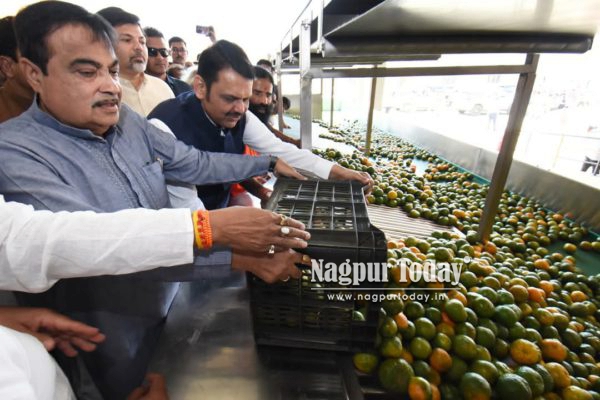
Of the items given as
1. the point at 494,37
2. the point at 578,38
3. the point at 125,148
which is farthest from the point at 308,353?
the point at 578,38

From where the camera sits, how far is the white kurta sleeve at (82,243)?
82 centimetres

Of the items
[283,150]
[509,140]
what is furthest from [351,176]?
[509,140]

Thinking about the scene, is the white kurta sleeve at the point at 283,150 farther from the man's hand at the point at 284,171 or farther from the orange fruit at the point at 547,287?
the orange fruit at the point at 547,287

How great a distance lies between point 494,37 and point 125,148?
195cm

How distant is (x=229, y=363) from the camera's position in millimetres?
1362

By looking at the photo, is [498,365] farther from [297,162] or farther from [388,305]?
[297,162]

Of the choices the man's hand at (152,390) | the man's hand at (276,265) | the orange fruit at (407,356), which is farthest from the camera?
the orange fruit at (407,356)

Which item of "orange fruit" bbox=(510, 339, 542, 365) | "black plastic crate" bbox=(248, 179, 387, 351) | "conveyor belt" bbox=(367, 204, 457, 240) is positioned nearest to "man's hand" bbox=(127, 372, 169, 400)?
"black plastic crate" bbox=(248, 179, 387, 351)

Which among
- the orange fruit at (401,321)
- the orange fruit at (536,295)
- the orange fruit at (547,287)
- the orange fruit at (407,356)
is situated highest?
the orange fruit at (401,321)

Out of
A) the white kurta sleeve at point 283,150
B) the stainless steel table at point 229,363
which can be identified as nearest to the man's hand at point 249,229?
the stainless steel table at point 229,363

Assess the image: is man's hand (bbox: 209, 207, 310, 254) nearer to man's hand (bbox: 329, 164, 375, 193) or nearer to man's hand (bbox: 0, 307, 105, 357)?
man's hand (bbox: 0, 307, 105, 357)

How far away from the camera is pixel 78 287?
48.2 inches

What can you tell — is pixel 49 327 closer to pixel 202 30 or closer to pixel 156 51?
pixel 156 51

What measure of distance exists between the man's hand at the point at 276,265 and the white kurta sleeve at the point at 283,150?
3.49 feet
